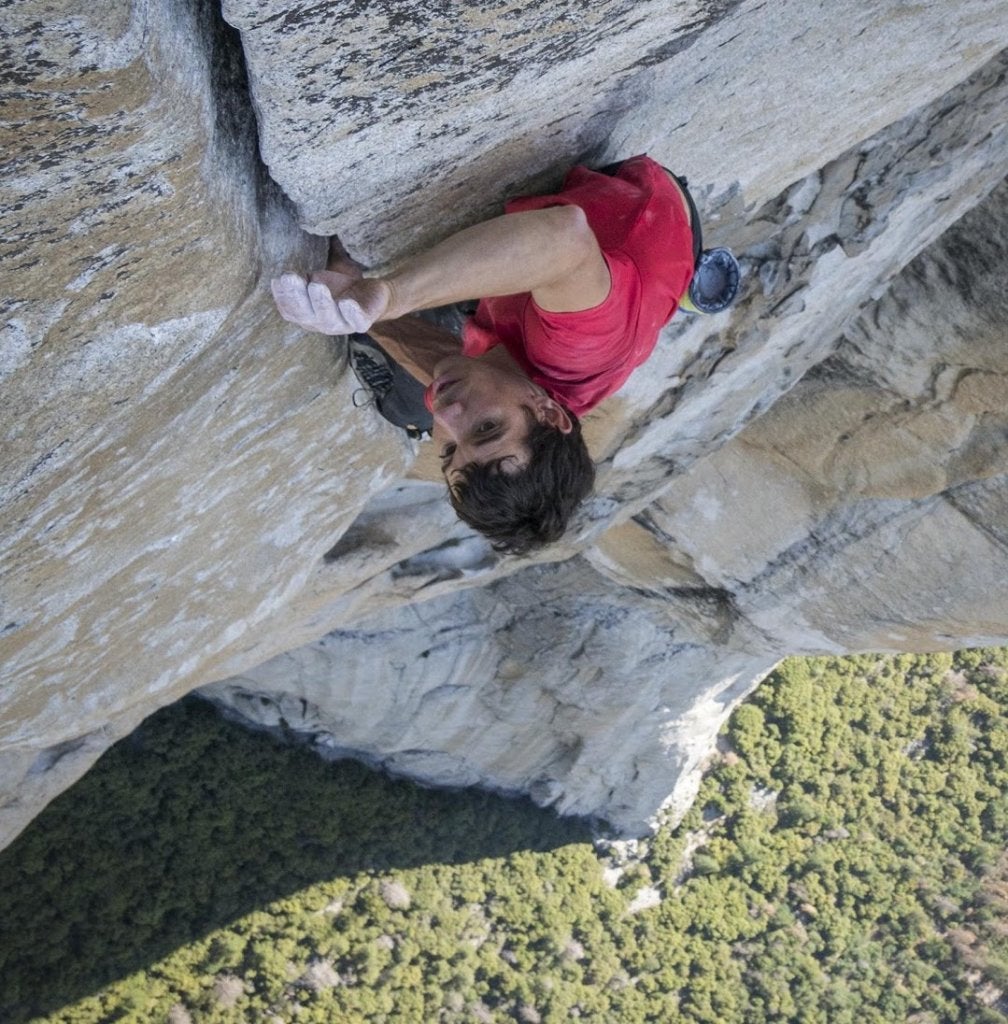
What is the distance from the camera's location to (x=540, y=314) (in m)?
2.13

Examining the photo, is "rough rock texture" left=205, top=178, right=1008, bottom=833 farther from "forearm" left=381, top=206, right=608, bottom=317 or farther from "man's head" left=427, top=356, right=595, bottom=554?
"forearm" left=381, top=206, right=608, bottom=317

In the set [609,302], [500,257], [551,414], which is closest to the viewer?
[500,257]

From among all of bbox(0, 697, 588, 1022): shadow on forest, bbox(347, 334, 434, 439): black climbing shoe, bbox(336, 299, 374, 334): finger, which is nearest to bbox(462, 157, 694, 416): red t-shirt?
bbox(347, 334, 434, 439): black climbing shoe

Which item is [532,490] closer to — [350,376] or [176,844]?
[350,376]

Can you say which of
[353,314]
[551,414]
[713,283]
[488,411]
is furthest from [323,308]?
[713,283]

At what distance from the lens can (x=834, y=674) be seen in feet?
33.6

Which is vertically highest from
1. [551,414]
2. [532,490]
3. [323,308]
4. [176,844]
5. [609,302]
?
[323,308]

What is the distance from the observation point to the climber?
195 cm

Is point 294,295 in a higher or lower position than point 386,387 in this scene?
higher

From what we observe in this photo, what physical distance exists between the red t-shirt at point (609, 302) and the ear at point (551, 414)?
0.07 metres

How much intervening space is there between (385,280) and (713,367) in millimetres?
2187

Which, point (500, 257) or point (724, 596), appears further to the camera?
point (724, 596)

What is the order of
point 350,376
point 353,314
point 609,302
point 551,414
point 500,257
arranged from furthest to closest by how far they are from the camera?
point 350,376
point 551,414
point 609,302
point 500,257
point 353,314

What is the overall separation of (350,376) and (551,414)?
0.66 meters
